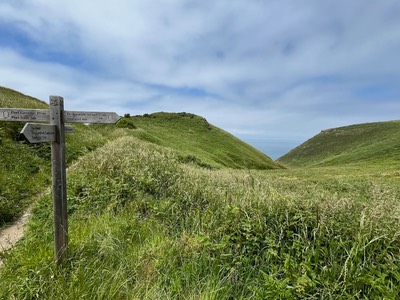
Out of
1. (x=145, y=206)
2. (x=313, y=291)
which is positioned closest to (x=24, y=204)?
(x=145, y=206)

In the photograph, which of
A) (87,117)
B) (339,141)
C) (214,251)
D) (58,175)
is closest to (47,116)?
(87,117)

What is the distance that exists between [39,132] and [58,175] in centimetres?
78

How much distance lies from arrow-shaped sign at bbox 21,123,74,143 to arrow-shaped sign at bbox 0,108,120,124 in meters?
0.20

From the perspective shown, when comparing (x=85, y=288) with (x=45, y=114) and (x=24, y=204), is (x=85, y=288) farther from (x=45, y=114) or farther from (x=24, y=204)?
(x=24, y=204)

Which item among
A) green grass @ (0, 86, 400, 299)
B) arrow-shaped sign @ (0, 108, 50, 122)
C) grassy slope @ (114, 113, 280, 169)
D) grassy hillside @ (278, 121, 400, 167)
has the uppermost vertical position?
grassy hillside @ (278, 121, 400, 167)

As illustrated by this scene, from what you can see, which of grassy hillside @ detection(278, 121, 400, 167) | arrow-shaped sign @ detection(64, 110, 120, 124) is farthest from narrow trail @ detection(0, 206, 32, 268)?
grassy hillside @ detection(278, 121, 400, 167)

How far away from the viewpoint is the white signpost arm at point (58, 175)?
4.24 meters

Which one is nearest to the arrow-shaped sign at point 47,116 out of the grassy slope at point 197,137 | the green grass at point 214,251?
the green grass at point 214,251

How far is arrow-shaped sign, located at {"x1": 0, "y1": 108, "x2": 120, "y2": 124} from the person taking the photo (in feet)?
12.9

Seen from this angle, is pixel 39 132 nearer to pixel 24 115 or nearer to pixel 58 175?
pixel 24 115

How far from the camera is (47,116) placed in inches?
168

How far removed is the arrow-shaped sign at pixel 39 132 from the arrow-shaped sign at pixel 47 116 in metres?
0.20

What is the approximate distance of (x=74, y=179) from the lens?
29.3 feet

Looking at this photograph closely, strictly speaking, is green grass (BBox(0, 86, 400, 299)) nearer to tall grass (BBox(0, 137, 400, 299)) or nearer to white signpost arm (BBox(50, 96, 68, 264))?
tall grass (BBox(0, 137, 400, 299))
